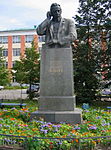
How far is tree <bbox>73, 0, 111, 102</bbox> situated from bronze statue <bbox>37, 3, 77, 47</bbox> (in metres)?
12.1

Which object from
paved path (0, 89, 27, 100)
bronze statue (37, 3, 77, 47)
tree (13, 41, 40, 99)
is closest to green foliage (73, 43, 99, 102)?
tree (13, 41, 40, 99)

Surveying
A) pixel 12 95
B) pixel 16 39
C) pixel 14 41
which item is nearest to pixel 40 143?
pixel 12 95

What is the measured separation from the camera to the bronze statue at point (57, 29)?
852 centimetres

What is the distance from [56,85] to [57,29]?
2168mm

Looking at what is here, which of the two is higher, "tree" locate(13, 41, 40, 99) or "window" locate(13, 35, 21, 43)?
"window" locate(13, 35, 21, 43)

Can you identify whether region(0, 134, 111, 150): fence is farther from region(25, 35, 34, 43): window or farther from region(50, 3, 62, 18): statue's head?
region(25, 35, 34, 43): window

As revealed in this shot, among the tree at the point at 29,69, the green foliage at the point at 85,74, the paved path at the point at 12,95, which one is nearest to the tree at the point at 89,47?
the green foliage at the point at 85,74

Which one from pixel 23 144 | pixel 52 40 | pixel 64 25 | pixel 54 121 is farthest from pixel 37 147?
pixel 64 25

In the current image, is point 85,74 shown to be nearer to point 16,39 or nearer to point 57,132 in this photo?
point 57,132

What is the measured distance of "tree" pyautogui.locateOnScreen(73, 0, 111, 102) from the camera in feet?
69.9

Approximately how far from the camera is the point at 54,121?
7.84 metres

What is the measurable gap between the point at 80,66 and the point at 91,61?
5.41 ft

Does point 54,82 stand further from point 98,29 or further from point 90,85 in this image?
point 98,29

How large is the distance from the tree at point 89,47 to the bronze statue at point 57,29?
1205 centimetres
